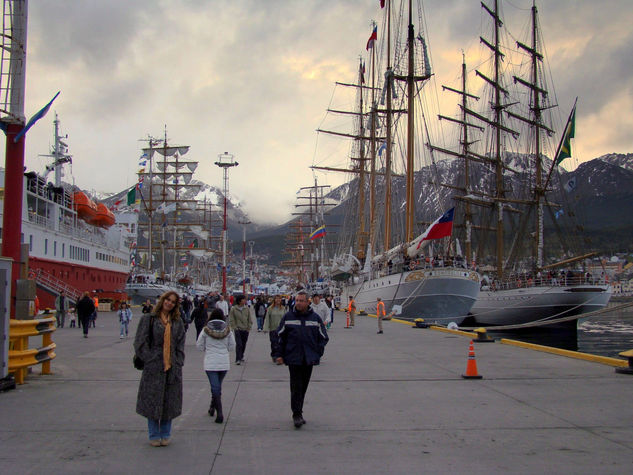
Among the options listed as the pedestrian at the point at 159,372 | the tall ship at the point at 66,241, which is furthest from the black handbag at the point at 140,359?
the tall ship at the point at 66,241

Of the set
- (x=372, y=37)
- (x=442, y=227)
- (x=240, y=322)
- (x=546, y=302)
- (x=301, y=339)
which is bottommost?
(x=546, y=302)

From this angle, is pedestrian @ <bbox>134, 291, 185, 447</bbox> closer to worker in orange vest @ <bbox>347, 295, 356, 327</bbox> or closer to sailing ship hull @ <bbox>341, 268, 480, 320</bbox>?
worker in orange vest @ <bbox>347, 295, 356, 327</bbox>

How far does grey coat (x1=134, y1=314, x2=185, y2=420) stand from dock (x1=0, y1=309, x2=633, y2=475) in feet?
1.25

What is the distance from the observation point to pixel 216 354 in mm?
7148

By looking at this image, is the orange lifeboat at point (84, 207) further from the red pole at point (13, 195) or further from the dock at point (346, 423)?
the red pole at point (13, 195)

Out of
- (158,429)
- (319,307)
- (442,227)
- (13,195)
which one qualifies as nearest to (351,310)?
(442,227)

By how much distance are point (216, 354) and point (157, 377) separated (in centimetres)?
146

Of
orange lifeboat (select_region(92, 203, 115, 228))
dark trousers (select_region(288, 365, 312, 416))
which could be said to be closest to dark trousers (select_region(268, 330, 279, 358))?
dark trousers (select_region(288, 365, 312, 416))

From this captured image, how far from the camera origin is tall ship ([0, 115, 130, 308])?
3434 cm

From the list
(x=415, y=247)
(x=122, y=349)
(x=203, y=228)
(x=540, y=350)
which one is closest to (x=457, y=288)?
(x=415, y=247)

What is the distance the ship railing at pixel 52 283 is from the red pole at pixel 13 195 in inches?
955

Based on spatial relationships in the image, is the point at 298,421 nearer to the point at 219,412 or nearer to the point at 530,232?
the point at 219,412

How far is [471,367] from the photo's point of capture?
407 inches

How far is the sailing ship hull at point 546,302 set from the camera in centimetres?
3975
